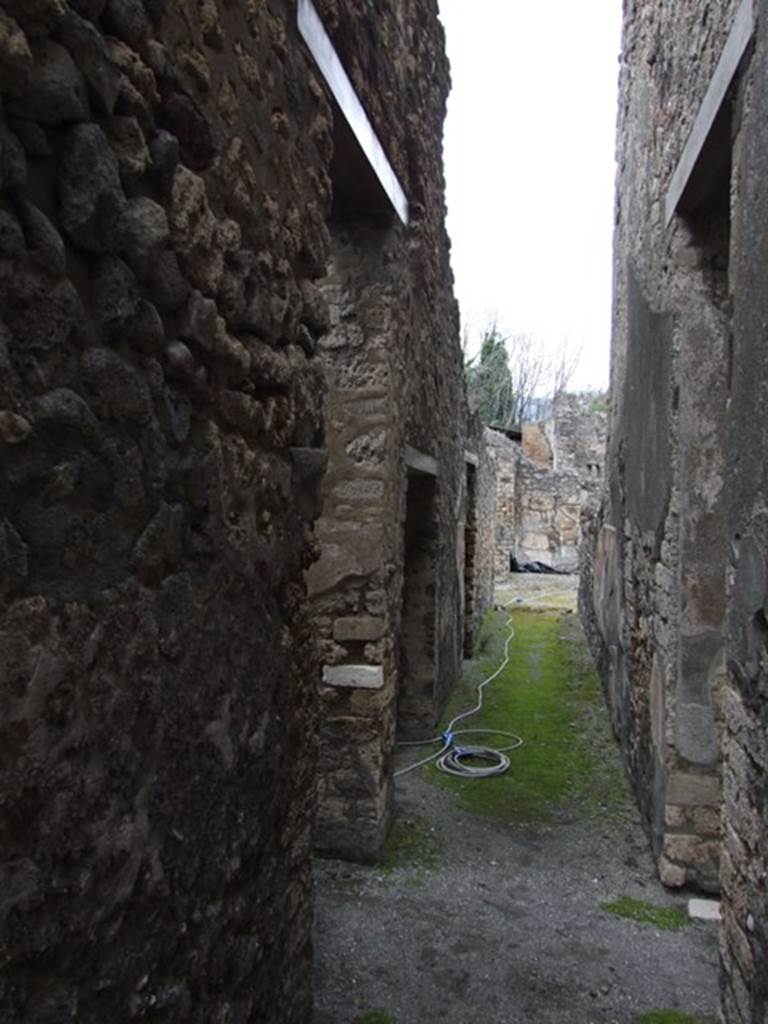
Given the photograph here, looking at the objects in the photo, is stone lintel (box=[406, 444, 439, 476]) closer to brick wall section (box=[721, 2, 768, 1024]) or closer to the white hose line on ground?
the white hose line on ground

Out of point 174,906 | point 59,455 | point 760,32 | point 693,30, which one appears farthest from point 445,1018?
point 693,30

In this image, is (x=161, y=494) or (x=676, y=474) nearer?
(x=161, y=494)

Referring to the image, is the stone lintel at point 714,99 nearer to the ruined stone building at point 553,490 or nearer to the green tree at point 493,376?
the ruined stone building at point 553,490

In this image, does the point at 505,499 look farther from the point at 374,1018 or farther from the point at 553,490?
the point at 374,1018

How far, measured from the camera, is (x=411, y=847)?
154 inches

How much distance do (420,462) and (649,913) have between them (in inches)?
100

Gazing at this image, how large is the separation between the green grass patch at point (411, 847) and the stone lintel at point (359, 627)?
105 cm

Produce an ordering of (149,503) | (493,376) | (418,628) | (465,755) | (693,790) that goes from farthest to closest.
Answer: (493,376) → (418,628) → (465,755) → (693,790) → (149,503)

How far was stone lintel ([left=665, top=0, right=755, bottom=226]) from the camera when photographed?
2307mm

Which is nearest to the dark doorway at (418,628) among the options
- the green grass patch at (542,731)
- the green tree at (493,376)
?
the green grass patch at (542,731)

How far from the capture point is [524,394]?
37.1 m

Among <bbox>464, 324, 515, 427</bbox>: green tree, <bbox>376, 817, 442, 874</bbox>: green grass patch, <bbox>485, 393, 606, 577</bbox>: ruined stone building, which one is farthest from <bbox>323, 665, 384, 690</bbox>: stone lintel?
<bbox>464, 324, 515, 427</bbox>: green tree

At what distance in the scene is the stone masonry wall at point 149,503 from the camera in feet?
3.54

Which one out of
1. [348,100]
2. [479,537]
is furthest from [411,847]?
[479,537]
